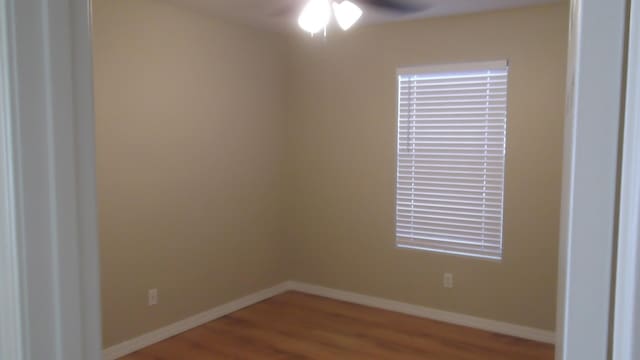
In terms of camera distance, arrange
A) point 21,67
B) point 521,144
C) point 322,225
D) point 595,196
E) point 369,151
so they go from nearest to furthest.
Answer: point 595,196 < point 21,67 < point 521,144 < point 369,151 < point 322,225

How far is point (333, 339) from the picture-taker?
3.85 meters

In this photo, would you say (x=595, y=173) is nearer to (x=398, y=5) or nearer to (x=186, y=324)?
(x=398, y=5)

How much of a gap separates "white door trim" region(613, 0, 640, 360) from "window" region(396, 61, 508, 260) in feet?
11.9

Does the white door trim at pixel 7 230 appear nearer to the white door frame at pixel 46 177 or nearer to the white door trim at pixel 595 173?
the white door frame at pixel 46 177

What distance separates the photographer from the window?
396 cm

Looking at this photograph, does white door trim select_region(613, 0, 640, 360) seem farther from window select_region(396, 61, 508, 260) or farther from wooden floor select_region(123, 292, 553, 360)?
window select_region(396, 61, 508, 260)

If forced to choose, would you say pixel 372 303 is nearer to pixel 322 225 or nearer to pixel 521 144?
pixel 322 225

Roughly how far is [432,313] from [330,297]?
1.04 metres

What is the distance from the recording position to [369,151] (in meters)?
4.55

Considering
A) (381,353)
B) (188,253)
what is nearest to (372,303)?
(381,353)

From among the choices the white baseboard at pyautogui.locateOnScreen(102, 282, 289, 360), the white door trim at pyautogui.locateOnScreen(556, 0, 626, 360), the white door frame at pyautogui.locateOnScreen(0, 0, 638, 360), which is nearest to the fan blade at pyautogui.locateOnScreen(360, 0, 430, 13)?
the white baseboard at pyautogui.locateOnScreen(102, 282, 289, 360)

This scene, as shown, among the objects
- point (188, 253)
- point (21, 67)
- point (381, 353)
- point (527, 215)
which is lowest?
point (381, 353)

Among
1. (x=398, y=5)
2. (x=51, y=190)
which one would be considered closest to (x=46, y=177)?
(x=51, y=190)

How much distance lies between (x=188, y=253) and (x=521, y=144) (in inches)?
111
